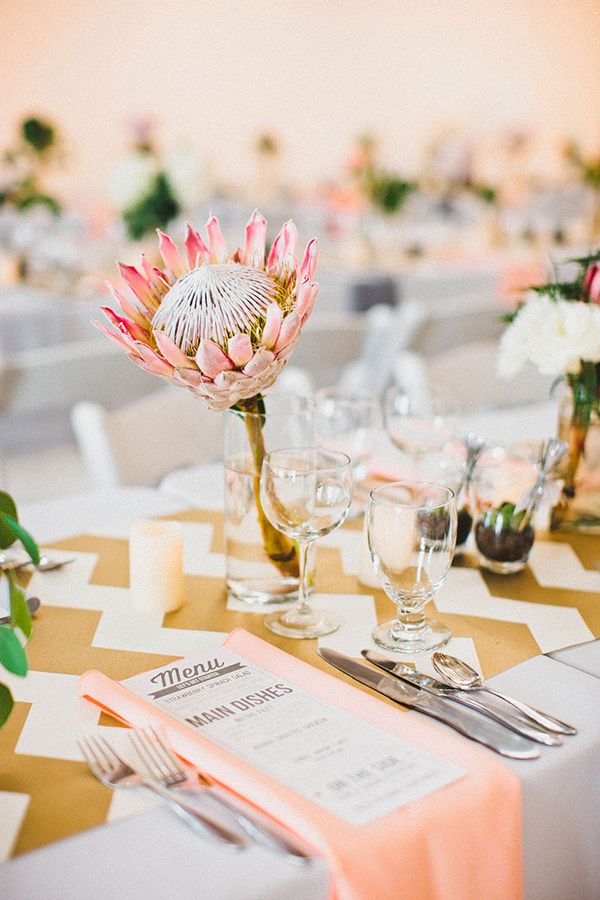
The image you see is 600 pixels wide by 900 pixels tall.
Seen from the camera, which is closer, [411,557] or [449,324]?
[411,557]

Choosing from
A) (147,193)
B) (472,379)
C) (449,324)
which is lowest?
(472,379)

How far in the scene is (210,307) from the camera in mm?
946

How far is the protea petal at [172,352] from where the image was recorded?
3.01 ft

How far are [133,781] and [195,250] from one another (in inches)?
22.2

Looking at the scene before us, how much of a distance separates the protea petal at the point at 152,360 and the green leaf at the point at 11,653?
0.32 meters

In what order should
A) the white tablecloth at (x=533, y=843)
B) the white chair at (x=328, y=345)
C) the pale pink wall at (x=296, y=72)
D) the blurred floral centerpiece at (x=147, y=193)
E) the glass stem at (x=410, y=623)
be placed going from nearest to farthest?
the white tablecloth at (x=533, y=843) → the glass stem at (x=410, y=623) → the white chair at (x=328, y=345) → the blurred floral centerpiece at (x=147, y=193) → the pale pink wall at (x=296, y=72)

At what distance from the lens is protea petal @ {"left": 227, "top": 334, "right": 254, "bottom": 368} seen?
919 mm

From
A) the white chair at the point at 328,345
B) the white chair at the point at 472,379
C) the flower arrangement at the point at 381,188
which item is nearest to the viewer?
the white chair at the point at 472,379

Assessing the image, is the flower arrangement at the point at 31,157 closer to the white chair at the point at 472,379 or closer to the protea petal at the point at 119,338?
the white chair at the point at 472,379

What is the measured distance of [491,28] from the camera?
10.7m

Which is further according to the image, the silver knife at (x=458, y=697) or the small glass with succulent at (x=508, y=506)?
the small glass with succulent at (x=508, y=506)

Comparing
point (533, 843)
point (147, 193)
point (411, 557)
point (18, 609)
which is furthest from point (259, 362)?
point (147, 193)

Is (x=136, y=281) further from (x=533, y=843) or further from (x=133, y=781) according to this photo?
(x=533, y=843)

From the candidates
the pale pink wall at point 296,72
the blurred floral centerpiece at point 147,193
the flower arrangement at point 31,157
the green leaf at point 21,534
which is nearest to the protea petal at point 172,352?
the green leaf at point 21,534
